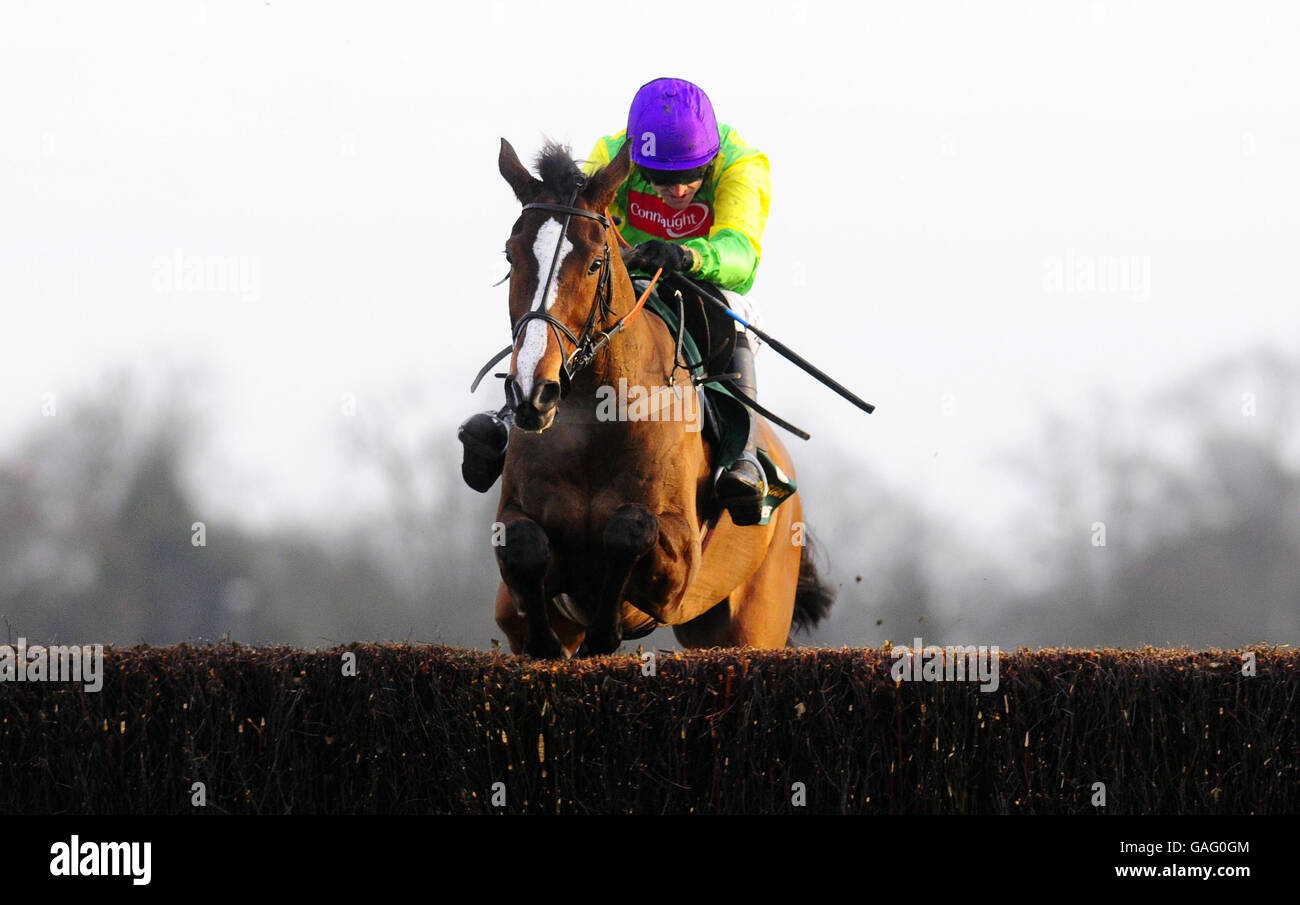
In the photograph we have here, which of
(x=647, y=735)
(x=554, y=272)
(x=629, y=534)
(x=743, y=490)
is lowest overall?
(x=647, y=735)

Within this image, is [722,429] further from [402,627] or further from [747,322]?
[402,627]

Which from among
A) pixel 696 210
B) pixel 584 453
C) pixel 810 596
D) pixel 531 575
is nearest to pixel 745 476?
pixel 584 453

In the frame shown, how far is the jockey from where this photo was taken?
6.76 m

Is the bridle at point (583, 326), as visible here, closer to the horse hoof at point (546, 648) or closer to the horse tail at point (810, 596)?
the horse hoof at point (546, 648)

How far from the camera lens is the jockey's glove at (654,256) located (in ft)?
21.0

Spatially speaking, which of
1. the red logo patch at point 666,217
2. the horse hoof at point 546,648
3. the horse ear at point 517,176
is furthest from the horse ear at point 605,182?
the horse hoof at point 546,648

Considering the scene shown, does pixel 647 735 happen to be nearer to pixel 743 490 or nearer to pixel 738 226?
pixel 743 490

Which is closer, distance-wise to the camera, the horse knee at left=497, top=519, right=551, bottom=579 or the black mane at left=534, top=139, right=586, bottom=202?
the black mane at left=534, top=139, right=586, bottom=202

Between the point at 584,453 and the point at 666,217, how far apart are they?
61.0 inches

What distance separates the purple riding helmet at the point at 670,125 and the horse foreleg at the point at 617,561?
5.59 ft

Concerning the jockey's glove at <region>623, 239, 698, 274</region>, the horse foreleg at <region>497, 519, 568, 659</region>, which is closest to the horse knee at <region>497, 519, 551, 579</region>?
the horse foreleg at <region>497, 519, 568, 659</region>

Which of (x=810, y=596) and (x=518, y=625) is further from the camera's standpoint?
(x=810, y=596)

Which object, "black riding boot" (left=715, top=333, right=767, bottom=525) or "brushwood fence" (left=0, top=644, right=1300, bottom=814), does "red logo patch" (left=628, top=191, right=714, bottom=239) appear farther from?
"brushwood fence" (left=0, top=644, right=1300, bottom=814)

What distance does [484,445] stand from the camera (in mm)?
6656
